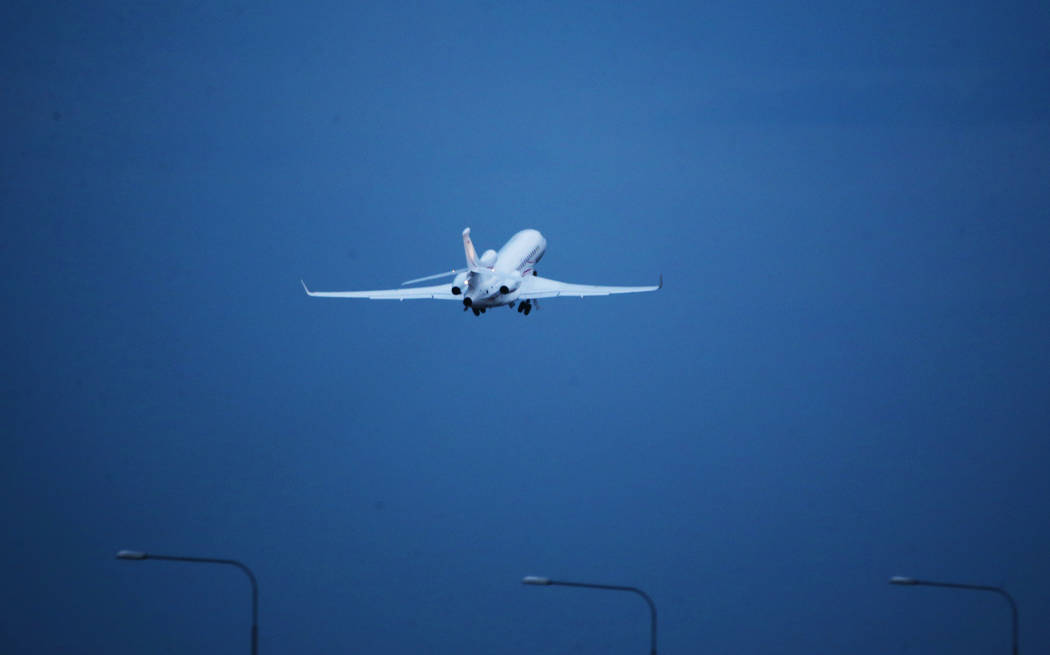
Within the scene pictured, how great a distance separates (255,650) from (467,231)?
50992mm

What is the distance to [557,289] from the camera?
127 m

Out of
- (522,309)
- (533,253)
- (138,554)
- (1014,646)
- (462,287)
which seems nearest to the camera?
(138,554)

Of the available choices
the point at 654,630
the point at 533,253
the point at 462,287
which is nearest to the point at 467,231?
the point at 462,287

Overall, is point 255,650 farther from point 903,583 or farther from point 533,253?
point 533,253

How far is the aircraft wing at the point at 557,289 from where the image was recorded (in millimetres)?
121137

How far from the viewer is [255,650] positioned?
260 feet

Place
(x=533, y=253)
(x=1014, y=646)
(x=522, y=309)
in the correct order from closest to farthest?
1. (x=1014, y=646)
2. (x=522, y=309)
3. (x=533, y=253)

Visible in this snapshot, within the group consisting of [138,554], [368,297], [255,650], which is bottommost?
[255,650]

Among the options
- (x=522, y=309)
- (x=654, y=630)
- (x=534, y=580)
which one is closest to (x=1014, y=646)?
(x=654, y=630)

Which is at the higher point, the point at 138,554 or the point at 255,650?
the point at 138,554

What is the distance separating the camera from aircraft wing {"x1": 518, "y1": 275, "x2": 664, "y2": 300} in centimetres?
12114

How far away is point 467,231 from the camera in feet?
404

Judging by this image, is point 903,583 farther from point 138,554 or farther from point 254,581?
point 138,554

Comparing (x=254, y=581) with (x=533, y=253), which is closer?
(x=254, y=581)
